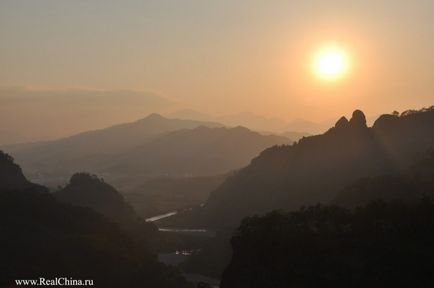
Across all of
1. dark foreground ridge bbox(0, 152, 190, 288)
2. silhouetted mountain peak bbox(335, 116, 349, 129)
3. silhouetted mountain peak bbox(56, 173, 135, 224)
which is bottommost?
dark foreground ridge bbox(0, 152, 190, 288)

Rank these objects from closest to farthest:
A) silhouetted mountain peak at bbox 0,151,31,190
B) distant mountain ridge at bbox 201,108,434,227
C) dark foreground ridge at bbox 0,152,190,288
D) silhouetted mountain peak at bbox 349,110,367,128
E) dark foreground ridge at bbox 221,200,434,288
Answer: dark foreground ridge at bbox 221,200,434,288, dark foreground ridge at bbox 0,152,190,288, distant mountain ridge at bbox 201,108,434,227, silhouetted mountain peak at bbox 349,110,367,128, silhouetted mountain peak at bbox 0,151,31,190

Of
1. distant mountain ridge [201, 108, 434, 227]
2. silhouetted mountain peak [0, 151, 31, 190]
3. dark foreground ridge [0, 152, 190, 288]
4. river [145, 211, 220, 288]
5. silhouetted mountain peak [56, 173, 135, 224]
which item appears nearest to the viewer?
dark foreground ridge [0, 152, 190, 288]

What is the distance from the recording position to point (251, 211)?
123312 mm

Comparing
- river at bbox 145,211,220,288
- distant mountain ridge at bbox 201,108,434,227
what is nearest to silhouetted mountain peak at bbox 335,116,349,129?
distant mountain ridge at bbox 201,108,434,227

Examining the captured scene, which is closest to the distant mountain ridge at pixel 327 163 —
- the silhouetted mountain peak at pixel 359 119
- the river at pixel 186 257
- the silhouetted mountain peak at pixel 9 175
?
the silhouetted mountain peak at pixel 359 119

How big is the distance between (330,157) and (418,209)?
69833 mm

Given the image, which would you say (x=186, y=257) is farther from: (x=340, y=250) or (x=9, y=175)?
(x=340, y=250)

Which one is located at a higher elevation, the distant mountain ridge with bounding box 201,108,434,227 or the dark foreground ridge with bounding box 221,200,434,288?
the distant mountain ridge with bounding box 201,108,434,227

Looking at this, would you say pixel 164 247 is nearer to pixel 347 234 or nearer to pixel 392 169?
pixel 392 169

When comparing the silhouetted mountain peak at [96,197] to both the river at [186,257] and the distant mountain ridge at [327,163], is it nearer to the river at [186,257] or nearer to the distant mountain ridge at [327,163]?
the river at [186,257]

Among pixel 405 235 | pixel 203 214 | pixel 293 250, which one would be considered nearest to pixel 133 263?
pixel 293 250

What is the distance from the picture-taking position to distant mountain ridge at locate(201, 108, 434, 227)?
10681cm

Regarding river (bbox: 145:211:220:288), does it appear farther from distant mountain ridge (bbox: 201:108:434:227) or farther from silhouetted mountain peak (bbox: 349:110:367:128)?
silhouetted mountain peak (bbox: 349:110:367:128)

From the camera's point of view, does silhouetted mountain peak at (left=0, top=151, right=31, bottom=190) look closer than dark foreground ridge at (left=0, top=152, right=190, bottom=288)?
No
